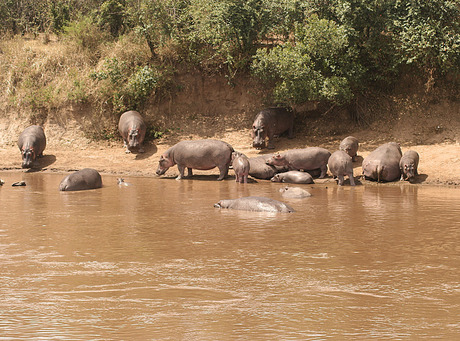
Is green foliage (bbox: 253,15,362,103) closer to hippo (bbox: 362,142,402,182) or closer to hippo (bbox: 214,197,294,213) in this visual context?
hippo (bbox: 362,142,402,182)

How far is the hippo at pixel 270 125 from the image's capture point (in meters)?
18.5

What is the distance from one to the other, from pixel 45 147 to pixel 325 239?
14.5 m

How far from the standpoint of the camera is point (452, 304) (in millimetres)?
5320

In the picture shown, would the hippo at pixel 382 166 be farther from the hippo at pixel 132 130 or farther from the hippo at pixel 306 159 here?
the hippo at pixel 132 130

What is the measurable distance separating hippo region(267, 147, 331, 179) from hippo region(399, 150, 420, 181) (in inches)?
75.3

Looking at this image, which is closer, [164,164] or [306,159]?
[306,159]

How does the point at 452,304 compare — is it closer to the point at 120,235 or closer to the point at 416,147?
the point at 120,235

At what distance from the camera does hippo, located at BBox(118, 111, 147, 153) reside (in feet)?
62.4

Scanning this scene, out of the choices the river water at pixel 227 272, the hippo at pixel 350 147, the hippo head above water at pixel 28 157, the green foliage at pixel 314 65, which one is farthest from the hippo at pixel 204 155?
the hippo head above water at pixel 28 157

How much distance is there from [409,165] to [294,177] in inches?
113

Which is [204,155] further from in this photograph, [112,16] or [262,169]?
[112,16]

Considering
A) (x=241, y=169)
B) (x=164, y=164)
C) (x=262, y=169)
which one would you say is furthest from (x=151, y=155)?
(x=241, y=169)

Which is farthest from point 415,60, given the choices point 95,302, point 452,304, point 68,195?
point 95,302

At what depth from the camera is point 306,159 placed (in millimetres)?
15492
